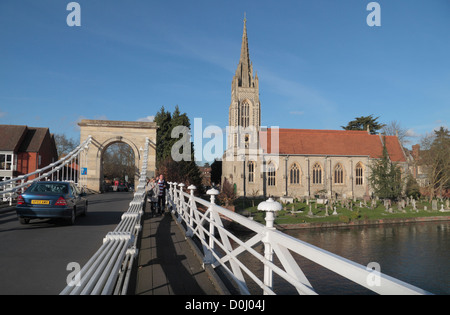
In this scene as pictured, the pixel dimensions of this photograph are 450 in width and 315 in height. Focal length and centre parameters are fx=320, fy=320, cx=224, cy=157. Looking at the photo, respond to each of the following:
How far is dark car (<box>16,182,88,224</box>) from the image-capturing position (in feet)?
28.8

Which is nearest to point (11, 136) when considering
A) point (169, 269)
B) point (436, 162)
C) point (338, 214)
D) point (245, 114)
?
point (245, 114)

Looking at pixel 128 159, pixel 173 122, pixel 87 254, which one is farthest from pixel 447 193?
pixel 87 254

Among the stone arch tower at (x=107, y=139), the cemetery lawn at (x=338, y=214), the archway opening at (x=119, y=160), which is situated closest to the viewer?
the stone arch tower at (x=107, y=139)

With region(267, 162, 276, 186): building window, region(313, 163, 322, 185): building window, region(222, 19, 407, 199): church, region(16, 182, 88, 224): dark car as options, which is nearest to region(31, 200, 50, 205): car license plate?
region(16, 182, 88, 224): dark car

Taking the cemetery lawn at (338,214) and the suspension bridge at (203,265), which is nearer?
the suspension bridge at (203,265)

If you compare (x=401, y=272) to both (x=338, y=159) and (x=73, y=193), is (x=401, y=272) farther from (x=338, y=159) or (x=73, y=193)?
(x=338, y=159)

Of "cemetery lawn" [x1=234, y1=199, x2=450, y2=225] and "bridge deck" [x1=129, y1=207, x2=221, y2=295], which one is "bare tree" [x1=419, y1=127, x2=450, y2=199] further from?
"bridge deck" [x1=129, y1=207, x2=221, y2=295]

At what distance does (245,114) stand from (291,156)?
1160 cm

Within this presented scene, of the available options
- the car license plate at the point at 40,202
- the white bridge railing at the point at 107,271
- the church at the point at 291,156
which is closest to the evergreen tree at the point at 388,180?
the church at the point at 291,156

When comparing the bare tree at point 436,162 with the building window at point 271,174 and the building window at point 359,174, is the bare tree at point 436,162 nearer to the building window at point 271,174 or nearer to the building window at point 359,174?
the building window at point 359,174

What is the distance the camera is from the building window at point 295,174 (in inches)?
1840

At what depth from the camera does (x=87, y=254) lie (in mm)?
5961

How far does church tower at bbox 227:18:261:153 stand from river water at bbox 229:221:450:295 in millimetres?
25718
